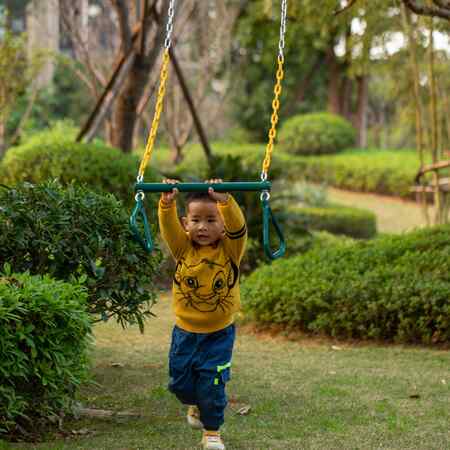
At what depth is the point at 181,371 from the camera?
482cm

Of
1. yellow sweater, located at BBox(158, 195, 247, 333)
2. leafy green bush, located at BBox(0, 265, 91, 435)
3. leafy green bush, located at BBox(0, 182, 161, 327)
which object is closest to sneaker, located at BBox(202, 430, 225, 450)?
yellow sweater, located at BBox(158, 195, 247, 333)

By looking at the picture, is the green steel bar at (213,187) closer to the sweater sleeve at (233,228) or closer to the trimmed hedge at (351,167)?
the sweater sleeve at (233,228)

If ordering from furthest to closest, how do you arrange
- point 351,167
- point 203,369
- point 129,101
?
1. point 351,167
2. point 129,101
3. point 203,369

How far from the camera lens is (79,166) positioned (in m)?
10.8

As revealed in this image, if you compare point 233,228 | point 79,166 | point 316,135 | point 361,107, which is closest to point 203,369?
point 233,228

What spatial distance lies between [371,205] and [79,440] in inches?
712

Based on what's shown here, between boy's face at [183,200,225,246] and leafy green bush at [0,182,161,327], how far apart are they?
68 cm

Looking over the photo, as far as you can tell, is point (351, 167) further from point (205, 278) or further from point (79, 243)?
point (205, 278)

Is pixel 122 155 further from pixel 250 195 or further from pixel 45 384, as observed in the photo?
pixel 45 384

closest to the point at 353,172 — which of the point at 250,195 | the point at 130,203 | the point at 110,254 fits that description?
the point at 250,195

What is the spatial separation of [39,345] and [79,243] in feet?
2.89

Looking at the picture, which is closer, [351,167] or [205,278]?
[205,278]

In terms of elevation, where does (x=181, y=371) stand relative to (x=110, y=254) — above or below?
below

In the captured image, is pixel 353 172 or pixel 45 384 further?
pixel 353 172
